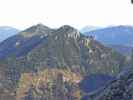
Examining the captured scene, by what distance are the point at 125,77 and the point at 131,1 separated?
7130 millimetres

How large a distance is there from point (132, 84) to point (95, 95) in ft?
23.3

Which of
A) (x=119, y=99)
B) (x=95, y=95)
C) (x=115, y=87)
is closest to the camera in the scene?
(x=119, y=99)

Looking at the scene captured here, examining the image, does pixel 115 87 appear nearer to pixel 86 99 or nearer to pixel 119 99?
pixel 119 99

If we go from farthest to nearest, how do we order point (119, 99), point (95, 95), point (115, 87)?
point (95, 95) < point (115, 87) < point (119, 99)

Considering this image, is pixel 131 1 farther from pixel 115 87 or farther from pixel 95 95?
pixel 95 95

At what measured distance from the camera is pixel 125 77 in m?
39.4

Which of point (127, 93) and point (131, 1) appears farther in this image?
point (131, 1)

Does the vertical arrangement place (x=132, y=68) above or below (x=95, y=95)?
above

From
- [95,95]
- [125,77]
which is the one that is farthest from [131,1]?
[95,95]

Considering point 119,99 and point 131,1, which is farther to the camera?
point 131,1

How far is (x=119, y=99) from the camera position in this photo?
34.9 m

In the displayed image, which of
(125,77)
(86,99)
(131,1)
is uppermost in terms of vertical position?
(131,1)

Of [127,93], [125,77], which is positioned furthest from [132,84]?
[125,77]

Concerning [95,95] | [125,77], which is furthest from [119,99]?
[95,95]
